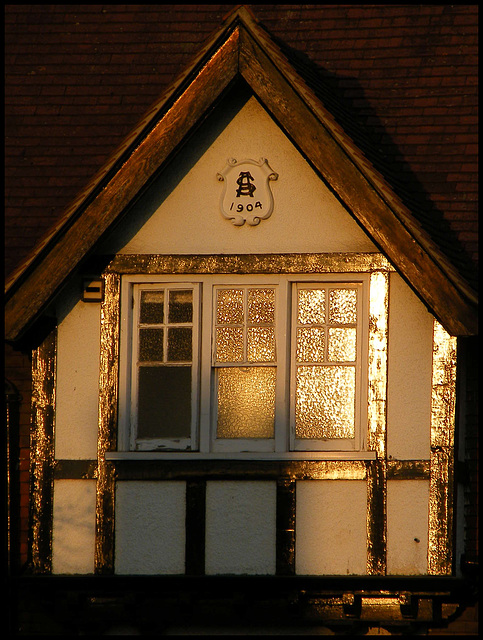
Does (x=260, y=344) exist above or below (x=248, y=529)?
above

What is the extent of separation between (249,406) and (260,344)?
501 mm

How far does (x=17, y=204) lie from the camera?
9.38m

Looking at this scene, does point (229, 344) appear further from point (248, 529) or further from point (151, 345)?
point (248, 529)

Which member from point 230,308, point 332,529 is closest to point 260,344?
point 230,308

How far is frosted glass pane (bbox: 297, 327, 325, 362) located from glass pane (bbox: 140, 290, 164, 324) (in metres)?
1.14

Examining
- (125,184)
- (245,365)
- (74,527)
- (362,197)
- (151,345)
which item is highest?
(125,184)

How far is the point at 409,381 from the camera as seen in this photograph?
785cm

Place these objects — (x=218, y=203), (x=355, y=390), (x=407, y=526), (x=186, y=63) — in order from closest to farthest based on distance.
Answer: (x=407, y=526) → (x=355, y=390) → (x=218, y=203) → (x=186, y=63)

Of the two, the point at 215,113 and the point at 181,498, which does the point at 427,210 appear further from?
the point at 181,498

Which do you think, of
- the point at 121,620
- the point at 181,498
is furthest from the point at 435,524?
the point at 121,620

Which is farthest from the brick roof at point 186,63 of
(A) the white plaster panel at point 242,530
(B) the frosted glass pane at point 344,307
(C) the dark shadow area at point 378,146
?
(A) the white plaster panel at point 242,530

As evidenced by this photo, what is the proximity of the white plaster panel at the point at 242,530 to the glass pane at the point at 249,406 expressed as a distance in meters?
0.43

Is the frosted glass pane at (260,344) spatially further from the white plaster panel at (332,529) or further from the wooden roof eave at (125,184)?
the wooden roof eave at (125,184)

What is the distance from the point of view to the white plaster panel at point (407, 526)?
7711 mm
